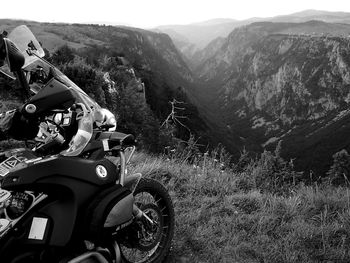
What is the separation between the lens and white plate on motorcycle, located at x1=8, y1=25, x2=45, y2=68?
324 cm

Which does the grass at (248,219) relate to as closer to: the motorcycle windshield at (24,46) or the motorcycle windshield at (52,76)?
the motorcycle windshield at (52,76)

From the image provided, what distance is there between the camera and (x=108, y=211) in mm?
3252

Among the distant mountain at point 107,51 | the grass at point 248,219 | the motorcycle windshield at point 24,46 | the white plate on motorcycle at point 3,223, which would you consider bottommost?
the distant mountain at point 107,51

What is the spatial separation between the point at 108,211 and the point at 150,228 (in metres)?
0.87

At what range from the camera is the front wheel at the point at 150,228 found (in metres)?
3.89

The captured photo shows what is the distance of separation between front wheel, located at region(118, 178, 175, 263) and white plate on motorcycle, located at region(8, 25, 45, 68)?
154 centimetres

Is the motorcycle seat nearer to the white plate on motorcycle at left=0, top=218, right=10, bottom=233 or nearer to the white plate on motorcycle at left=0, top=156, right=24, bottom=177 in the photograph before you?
the white plate on motorcycle at left=0, top=156, right=24, bottom=177

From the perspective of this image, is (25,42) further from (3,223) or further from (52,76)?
(3,223)

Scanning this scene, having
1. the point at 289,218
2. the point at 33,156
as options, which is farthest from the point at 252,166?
the point at 33,156

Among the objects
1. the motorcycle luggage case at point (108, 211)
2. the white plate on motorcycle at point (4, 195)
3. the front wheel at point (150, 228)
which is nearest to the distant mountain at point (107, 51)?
the front wheel at point (150, 228)

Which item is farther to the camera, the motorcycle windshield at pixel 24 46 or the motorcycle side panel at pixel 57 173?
the motorcycle windshield at pixel 24 46

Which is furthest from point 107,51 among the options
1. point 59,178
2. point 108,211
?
point 59,178

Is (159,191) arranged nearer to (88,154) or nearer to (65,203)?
(88,154)

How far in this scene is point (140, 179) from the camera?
401 cm
